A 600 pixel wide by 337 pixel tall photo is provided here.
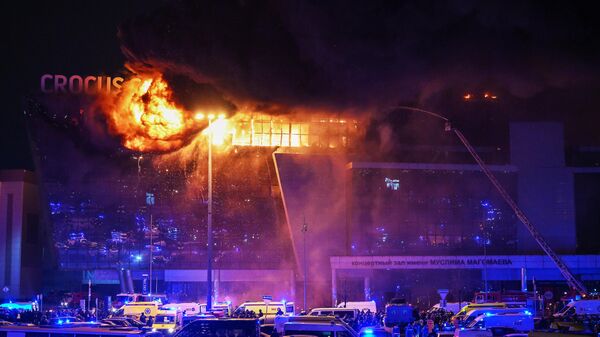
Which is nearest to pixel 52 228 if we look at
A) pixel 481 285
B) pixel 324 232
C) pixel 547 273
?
pixel 324 232

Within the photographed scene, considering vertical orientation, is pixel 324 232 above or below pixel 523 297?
above

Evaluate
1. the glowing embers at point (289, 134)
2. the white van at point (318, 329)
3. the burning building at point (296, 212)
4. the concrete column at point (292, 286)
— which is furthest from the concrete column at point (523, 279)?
the white van at point (318, 329)

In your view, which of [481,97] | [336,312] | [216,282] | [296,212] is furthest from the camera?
[481,97]

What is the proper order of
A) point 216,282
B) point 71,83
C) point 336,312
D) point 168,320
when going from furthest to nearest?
point 216,282 → point 71,83 → point 168,320 → point 336,312

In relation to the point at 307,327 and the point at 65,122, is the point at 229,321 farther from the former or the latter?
the point at 65,122

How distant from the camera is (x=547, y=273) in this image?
70.9m

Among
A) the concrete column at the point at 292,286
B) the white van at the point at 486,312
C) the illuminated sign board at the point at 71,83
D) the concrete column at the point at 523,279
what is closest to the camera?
the white van at the point at 486,312

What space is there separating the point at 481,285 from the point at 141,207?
1195 inches

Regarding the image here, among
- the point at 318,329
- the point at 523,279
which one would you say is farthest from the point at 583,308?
the point at 318,329

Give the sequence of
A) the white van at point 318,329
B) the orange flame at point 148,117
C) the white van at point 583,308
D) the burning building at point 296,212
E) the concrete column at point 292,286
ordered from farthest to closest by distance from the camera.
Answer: the concrete column at point 292,286 → the burning building at point 296,212 → the orange flame at point 148,117 → the white van at point 583,308 → the white van at point 318,329

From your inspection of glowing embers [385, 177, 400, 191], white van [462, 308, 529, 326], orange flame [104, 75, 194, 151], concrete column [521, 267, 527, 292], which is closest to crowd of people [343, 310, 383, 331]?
white van [462, 308, 529, 326]

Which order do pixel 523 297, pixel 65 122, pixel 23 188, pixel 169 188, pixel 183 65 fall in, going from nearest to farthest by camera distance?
1. pixel 183 65
2. pixel 523 297
3. pixel 65 122
4. pixel 169 188
5. pixel 23 188

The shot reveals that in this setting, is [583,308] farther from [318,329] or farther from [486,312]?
[318,329]

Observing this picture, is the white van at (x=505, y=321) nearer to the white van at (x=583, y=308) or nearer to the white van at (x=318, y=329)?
the white van at (x=583, y=308)
